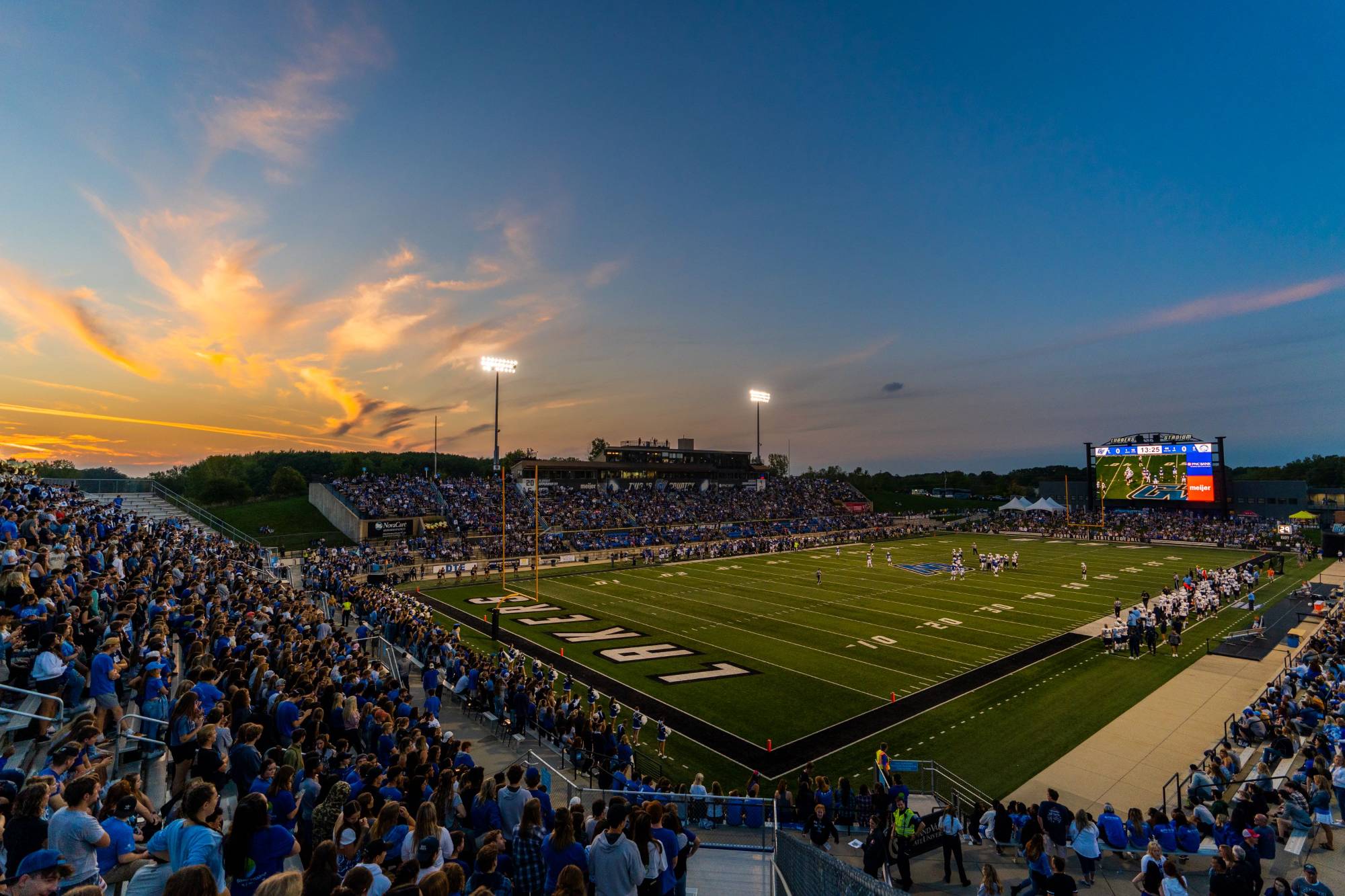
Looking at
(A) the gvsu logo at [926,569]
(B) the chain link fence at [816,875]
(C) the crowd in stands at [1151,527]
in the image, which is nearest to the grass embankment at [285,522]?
(A) the gvsu logo at [926,569]

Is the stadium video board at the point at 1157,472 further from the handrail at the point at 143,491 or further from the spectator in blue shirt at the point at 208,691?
the spectator in blue shirt at the point at 208,691

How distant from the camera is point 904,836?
9703 mm

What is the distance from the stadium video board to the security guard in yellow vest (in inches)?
2741

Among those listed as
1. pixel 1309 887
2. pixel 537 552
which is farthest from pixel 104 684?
pixel 537 552

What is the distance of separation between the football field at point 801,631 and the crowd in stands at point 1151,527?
12472 millimetres

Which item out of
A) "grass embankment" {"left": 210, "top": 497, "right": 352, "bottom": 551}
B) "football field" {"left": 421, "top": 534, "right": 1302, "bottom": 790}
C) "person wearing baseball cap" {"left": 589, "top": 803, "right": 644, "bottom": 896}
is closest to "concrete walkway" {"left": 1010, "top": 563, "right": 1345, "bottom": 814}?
"football field" {"left": 421, "top": 534, "right": 1302, "bottom": 790}

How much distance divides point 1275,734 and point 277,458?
388 feet

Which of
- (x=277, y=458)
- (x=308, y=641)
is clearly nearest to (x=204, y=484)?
(x=277, y=458)

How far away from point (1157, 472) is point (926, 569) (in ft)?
127

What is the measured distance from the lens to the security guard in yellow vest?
934 centimetres

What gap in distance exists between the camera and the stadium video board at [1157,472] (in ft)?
205

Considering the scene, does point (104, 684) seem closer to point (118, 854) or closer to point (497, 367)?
point (118, 854)

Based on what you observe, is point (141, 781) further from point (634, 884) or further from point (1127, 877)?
point (1127, 877)

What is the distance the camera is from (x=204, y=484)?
260ft
